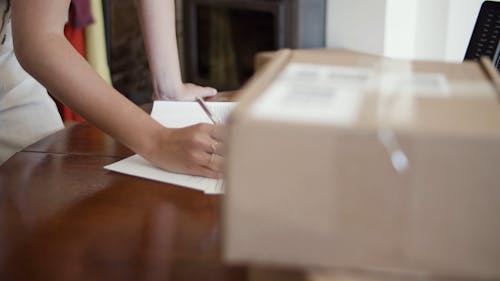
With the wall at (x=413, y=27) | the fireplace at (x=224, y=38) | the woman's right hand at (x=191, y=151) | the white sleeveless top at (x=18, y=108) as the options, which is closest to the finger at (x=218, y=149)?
the woman's right hand at (x=191, y=151)

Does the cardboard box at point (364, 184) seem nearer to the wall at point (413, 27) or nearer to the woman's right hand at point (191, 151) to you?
the woman's right hand at point (191, 151)

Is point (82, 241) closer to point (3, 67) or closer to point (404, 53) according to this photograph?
point (3, 67)

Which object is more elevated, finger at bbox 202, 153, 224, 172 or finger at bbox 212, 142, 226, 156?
finger at bbox 212, 142, 226, 156

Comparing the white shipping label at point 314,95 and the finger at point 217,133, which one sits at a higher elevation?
the white shipping label at point 314,95

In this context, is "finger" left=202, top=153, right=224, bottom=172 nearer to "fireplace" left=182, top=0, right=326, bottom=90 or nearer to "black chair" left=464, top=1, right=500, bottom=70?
"black chair" left=464, top=1, right=500, bottom=70

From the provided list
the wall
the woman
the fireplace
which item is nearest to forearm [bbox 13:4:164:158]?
the woman

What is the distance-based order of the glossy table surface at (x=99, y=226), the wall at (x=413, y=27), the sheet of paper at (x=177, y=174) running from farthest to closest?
1. the wall at (x=413, y=27)
2. the sheet of paper at (x=177, y=174)
3. the glossy table surface at (x=99, y=226)

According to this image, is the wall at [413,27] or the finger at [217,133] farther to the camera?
the wall at [413,27]

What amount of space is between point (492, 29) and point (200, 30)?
260 centimetres

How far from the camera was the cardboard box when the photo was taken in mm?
481

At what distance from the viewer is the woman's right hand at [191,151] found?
1.01 metres

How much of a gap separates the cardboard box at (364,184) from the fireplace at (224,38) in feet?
8.34

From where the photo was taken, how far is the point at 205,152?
1.01 metres

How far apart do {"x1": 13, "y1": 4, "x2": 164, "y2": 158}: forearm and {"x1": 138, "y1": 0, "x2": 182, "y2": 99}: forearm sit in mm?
449
